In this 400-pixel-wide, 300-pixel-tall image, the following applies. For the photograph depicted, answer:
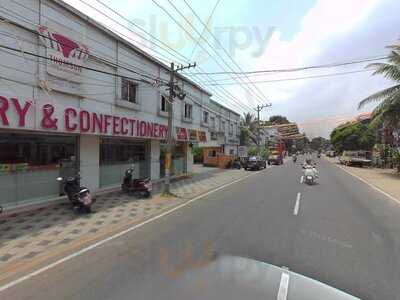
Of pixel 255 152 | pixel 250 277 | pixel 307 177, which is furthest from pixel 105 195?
pixel 255 152

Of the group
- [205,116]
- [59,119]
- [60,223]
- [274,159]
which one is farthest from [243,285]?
[274,159]

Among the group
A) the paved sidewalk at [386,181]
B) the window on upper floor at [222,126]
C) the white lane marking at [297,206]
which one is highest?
the window on upper floor at [222,126]

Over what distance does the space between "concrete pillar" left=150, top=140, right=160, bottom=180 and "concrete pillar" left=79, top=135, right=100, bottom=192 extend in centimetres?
555

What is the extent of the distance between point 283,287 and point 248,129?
161ft

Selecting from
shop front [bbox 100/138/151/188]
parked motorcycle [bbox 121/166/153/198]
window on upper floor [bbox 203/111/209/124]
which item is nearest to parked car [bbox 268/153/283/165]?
window on upper floor [bbox 203/111/209/124]

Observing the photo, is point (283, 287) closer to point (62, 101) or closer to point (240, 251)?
point (240, 251)

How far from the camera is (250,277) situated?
17.9ft

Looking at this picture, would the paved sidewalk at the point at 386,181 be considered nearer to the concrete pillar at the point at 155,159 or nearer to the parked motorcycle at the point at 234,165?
the parked motorcycle at the point at 234,165

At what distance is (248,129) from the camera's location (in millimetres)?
53344

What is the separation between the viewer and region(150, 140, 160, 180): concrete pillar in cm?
2094

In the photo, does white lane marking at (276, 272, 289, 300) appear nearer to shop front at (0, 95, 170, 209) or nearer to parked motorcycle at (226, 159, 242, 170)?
shop front at (0, 95, 170, 209)

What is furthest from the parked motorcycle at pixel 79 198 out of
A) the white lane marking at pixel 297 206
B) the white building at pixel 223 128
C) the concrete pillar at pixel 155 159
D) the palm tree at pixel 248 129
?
the palm tree at pixel 248 129

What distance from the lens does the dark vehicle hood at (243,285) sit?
4.80 m

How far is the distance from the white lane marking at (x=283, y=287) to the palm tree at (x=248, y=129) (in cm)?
4594
